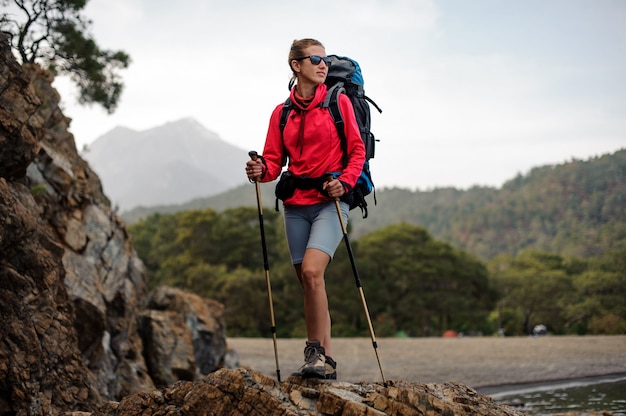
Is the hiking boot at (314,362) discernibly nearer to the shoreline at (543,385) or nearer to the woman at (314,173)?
the woman at (314,173)

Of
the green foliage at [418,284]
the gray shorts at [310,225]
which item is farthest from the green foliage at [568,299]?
the gray shorts at [310,225]

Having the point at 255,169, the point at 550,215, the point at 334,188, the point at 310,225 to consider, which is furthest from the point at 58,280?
the point at 550,215

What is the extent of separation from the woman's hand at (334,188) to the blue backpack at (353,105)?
263mm

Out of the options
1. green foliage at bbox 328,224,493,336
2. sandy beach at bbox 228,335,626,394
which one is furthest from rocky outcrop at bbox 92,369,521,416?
green foliage at bbox 328,224,493,336

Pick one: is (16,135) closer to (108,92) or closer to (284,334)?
(108,92)

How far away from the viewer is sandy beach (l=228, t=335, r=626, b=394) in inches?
936

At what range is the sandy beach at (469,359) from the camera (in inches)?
936

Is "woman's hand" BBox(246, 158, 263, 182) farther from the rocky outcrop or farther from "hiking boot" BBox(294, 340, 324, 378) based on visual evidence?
the rocky outcrop

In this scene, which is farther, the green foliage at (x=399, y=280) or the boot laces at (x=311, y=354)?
the green foliage at (x=399, y=280)

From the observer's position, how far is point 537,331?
47.3 meters

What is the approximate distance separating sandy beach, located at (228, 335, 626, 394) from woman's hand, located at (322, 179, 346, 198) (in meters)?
16.0

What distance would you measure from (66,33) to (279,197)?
1544cm

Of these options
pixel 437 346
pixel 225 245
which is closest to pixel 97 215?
pixel 437 346

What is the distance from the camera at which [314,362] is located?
563cm
